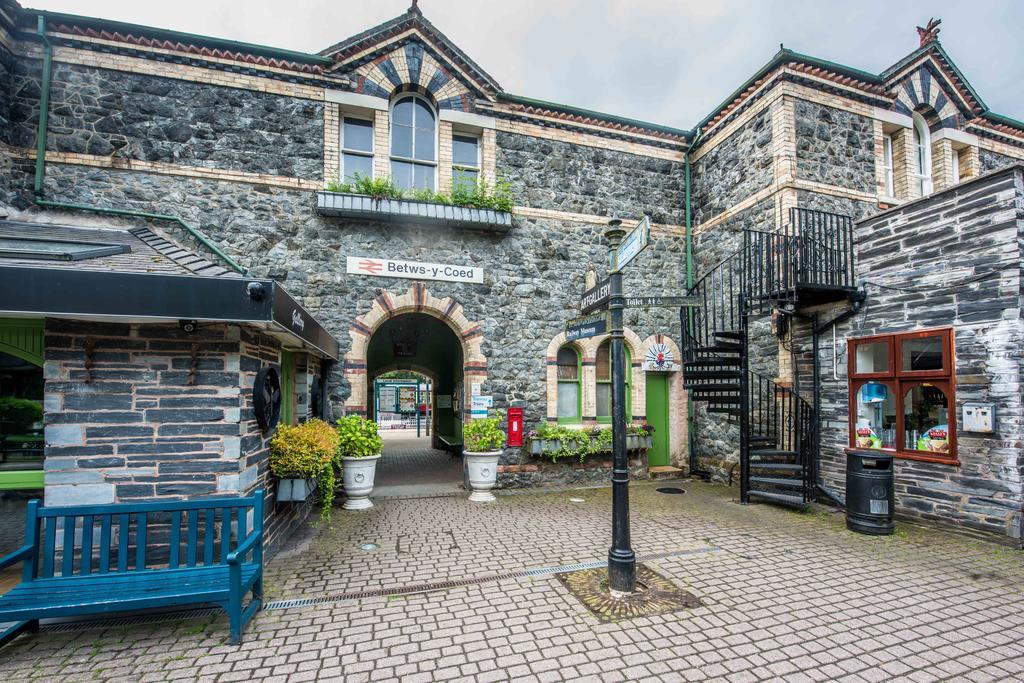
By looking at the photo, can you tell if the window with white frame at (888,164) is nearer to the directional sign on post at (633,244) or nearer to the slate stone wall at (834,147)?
the slate stone wall at (834,147)

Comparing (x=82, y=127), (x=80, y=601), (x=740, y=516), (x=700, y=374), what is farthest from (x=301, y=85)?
(x=740, y=516)

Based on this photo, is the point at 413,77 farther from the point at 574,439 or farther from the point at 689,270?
the point at 574,439

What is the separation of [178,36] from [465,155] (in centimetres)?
480

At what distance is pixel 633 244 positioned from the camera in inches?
162

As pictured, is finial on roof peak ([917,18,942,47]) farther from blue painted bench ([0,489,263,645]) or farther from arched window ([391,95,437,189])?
blue painted bench ([0,489,263,645])

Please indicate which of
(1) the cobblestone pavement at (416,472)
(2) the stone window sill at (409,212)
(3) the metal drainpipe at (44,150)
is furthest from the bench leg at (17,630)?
(2) the stone window sill at (409,212)

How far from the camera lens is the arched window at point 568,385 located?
360 inches

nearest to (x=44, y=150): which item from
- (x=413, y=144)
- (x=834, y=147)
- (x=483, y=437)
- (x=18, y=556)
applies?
(x=413, y=144)

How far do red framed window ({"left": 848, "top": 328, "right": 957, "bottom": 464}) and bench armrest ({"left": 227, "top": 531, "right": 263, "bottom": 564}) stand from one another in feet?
25.5

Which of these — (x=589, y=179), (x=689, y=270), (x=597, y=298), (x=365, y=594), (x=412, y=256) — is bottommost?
(x=365, y=594)

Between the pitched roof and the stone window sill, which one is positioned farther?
the stone window sill

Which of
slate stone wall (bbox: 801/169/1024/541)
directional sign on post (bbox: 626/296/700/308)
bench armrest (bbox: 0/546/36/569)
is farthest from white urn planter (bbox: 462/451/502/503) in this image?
slate stone wall (bbox: 801/169/1024/541)

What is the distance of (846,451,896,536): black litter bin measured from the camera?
18.7 ft

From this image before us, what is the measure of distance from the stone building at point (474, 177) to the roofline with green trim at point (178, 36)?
0.03 metres
